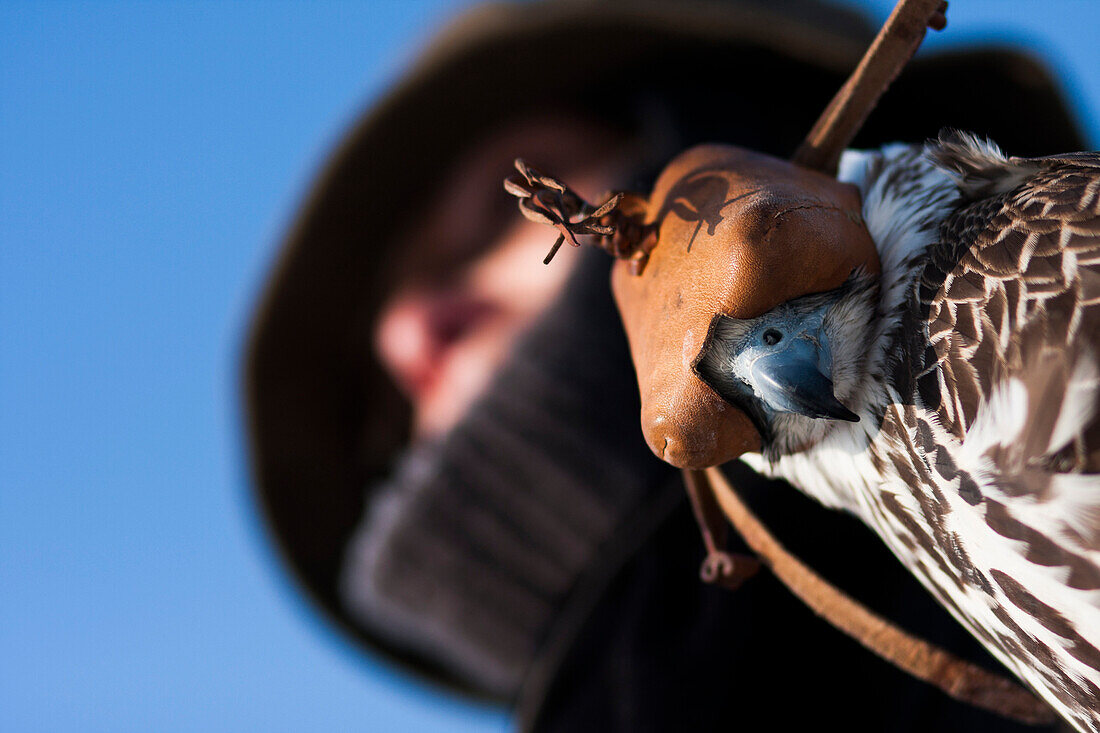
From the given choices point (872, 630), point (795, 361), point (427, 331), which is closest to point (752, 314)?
point (795, 361)

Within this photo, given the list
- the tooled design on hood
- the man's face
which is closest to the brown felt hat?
the man's face

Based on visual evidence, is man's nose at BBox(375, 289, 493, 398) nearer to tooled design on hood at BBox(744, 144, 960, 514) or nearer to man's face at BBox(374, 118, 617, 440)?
man's face at BBox(374, 118, 617, 440)

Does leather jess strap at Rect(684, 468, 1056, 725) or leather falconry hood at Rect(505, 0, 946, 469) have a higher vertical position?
leather falconry hood at Rect(505, 0, 946, 469)

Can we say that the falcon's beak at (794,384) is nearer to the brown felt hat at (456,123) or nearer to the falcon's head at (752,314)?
the falcon's head at (752,314)

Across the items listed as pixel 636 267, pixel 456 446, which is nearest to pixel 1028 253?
pixel 636 267

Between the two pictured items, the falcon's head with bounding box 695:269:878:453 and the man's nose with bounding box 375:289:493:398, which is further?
the man's nose with bounding box 375:289:493:398

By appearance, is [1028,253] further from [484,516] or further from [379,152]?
[379,152]
